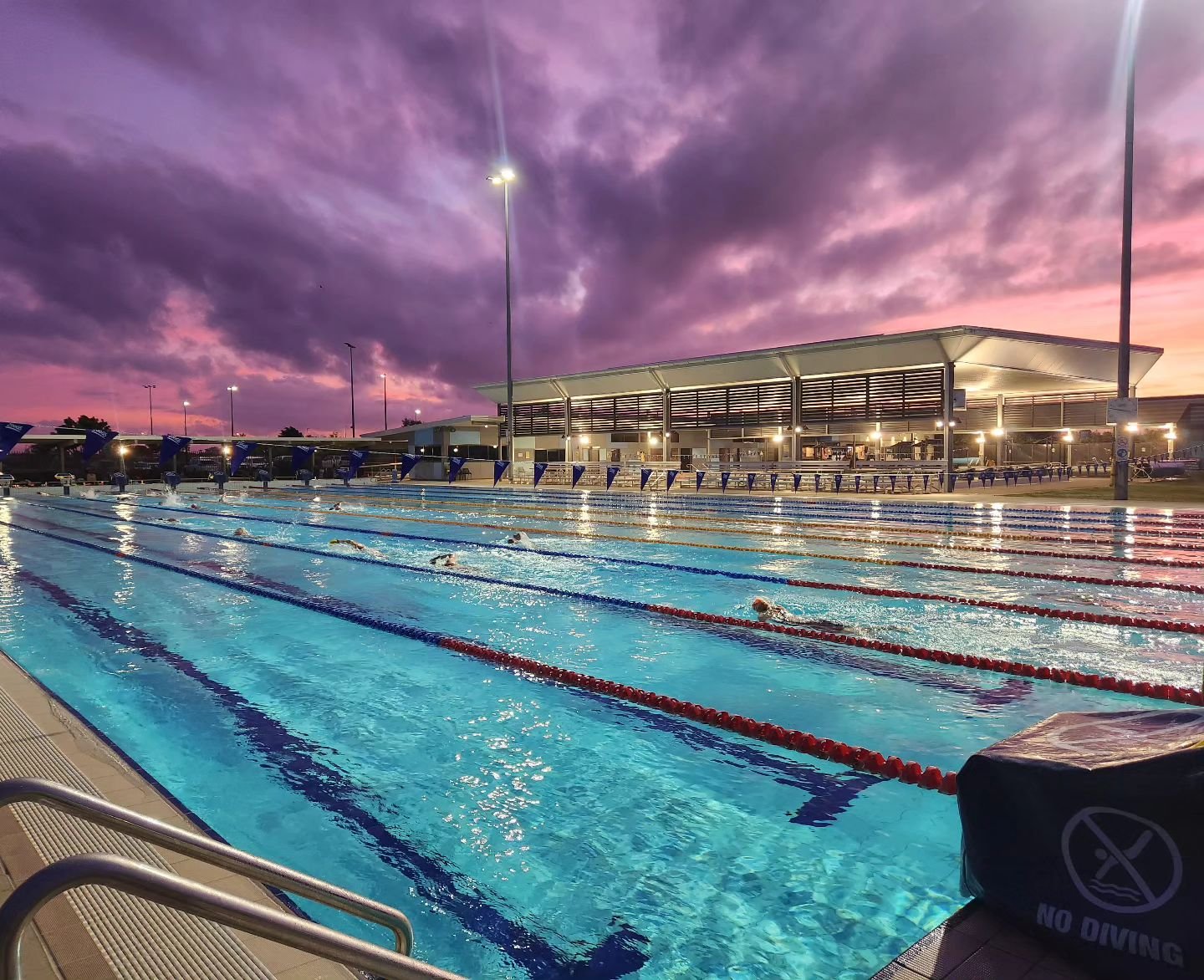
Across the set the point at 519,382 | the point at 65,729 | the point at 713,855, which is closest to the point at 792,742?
the point at 713,855

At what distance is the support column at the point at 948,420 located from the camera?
2141 cm

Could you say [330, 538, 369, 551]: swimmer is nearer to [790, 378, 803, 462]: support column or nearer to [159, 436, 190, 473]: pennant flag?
[159, 436, 190, 473]: pennant flag

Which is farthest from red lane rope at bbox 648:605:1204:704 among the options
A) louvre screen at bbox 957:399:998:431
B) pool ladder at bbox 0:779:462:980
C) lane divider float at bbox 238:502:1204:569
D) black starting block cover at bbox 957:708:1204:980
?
louvre screen at bbox 957:399:998:431

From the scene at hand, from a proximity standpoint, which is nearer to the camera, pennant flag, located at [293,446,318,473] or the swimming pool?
the swimming pool

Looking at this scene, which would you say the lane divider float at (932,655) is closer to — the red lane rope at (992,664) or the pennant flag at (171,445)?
the red lane rope at (992,664)

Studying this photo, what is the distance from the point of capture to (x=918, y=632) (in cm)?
604

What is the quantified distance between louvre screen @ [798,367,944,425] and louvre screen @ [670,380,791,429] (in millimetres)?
1081

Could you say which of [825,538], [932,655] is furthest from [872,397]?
[932,655]

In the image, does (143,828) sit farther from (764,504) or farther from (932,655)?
(764,504)

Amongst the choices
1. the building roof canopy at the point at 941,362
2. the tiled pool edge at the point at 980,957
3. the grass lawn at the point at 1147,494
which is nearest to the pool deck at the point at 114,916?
the tiled pool edge at the point at 980,957

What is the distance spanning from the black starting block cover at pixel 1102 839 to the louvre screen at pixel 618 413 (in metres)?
30.0

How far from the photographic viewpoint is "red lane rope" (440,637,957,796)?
3.37 metres

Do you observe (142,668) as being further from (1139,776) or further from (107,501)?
(107,501)

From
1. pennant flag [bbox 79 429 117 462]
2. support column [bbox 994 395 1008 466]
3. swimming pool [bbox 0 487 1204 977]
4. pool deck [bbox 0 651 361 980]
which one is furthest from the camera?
support column [bbox 994 395 1008 466]
